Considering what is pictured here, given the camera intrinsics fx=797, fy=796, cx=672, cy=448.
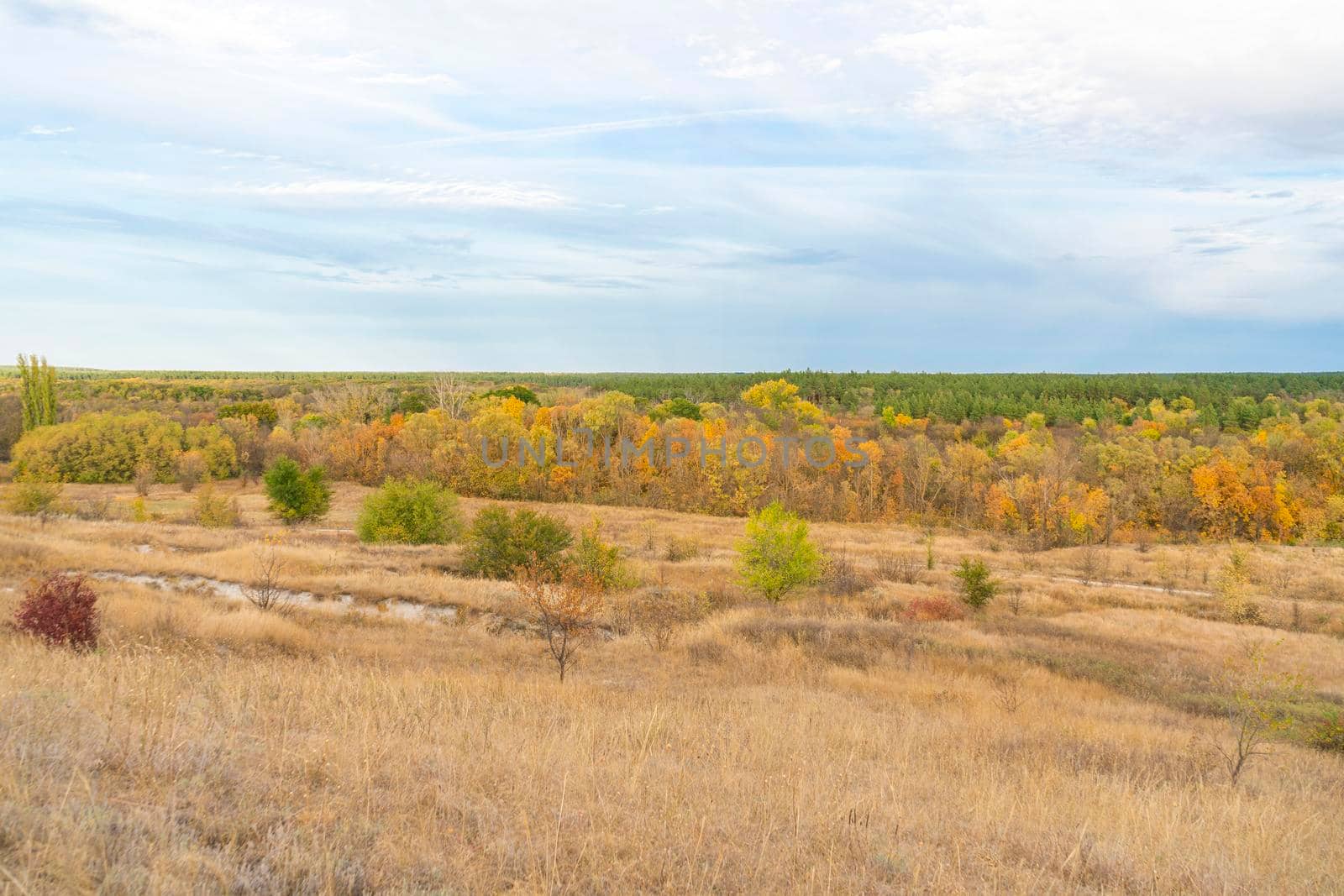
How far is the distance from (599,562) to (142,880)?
27840 millimetres

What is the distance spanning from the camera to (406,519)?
4334cm

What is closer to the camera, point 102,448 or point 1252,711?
point 1252,711

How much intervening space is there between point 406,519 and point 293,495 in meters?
11.2

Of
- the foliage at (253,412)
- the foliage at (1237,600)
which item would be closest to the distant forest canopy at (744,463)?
the foliage at (253,412)

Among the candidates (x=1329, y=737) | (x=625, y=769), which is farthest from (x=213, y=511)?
(x=1329, y=737)

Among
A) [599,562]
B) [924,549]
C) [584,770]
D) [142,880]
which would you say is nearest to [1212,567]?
[924,549]

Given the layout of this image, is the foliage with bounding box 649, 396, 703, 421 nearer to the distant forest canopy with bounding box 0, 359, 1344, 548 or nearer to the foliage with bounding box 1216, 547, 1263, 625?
the distant forest canopy with bounding box 0, 359, 1344, 548

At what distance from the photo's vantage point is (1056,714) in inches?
516

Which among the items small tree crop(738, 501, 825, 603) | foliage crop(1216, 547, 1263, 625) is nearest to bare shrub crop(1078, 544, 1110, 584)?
foliage crop(1216, 547, 1263, 625)

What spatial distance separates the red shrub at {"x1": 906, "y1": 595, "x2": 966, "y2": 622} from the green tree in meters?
94.3

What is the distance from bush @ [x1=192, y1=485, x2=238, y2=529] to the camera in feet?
152

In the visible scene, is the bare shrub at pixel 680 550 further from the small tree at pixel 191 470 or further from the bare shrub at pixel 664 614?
the small tree at pixel 191 470

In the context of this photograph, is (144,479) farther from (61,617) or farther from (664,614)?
(61,617)

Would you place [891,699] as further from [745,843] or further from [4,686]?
[4,686]
